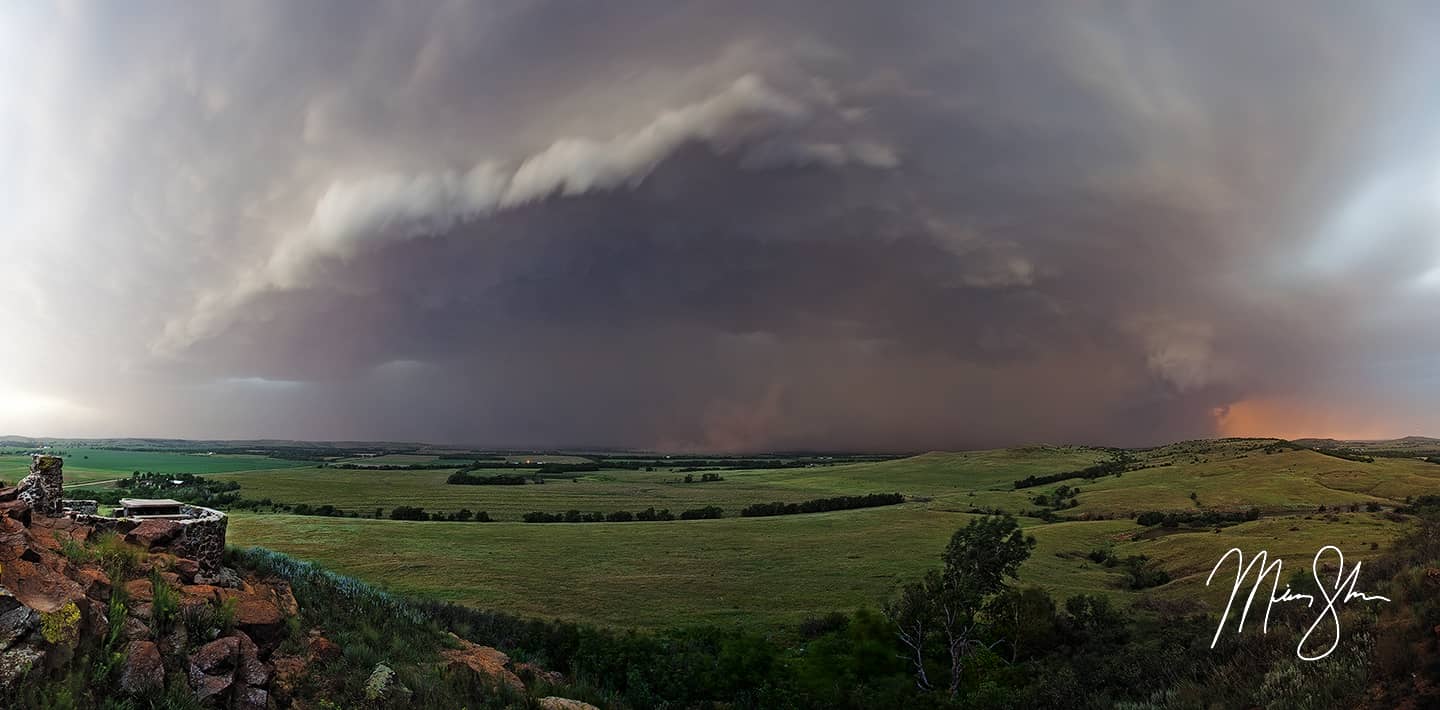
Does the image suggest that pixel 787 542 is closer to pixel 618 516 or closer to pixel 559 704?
pixel 618 516

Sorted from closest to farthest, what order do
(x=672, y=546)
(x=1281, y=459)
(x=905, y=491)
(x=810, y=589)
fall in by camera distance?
(x=810, y=589) → (x=672, y=546) → (x=1281, y=459) → (x=905, y=491)

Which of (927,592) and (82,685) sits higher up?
(82,685)

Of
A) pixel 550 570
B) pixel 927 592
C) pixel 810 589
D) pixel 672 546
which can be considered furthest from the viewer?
pixel 672 546

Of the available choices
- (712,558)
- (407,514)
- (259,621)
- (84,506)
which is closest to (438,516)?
(407,514)

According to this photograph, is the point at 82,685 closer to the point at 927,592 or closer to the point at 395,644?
the point at 395,644

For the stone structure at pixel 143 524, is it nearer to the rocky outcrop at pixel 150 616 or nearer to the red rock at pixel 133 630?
the rocky outcrop at pixel 150 616

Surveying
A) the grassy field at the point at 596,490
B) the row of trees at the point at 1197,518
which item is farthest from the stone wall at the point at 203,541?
the grassy field at the point at 596,490

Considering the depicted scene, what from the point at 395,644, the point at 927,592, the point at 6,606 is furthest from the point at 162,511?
the point at 927,592
